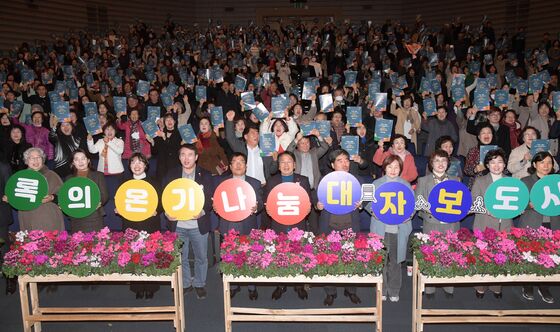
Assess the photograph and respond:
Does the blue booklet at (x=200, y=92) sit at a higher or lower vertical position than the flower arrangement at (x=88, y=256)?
higher

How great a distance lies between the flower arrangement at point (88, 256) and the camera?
4168 millimetres

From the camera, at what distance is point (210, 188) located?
17.0 ft

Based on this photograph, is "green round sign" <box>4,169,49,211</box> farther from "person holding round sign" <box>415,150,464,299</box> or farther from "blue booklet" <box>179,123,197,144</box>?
"person holding round sign" <box>415,150,464,299</box>

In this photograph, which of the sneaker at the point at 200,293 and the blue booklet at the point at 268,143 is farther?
the blue booklet at the point at 268,143

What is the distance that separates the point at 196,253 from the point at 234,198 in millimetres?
1199

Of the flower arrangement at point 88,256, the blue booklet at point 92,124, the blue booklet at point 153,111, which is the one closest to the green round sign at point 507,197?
the flower arrangement at point 88,256

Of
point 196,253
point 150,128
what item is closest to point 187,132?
point 150,128

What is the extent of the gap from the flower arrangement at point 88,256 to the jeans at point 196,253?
2.35 ft

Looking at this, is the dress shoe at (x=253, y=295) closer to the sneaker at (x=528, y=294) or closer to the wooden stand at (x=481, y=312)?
the wooden stand at (x=481, y=312)

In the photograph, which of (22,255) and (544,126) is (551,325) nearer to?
(544,126)

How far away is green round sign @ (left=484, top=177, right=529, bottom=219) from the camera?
170 inches

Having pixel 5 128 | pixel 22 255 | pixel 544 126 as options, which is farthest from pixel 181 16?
pixel 22 255

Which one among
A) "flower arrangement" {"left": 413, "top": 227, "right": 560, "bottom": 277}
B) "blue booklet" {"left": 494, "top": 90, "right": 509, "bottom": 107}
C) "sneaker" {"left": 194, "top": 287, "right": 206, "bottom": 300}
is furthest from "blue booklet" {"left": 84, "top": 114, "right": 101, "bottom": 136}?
"blue booklet" {"left": 494, "top": 90, "right": 509, "bottom": 107}

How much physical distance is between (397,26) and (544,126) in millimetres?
10983
